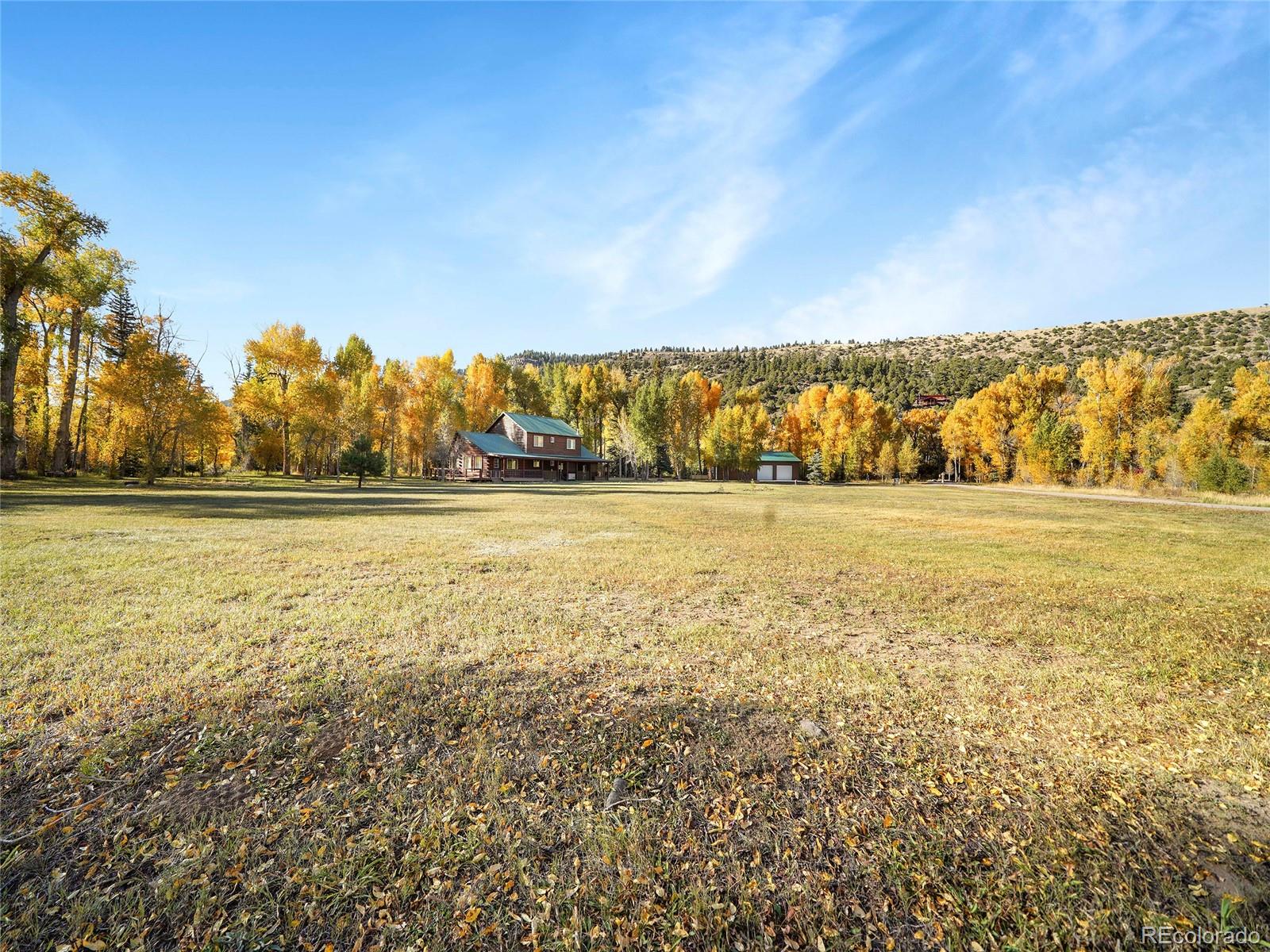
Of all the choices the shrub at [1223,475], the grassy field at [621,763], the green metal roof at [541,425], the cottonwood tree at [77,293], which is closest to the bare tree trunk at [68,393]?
the cottonwood tree at [77,293]

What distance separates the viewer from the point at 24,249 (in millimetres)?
28172

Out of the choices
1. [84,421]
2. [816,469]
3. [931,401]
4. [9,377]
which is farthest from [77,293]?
[931,401]

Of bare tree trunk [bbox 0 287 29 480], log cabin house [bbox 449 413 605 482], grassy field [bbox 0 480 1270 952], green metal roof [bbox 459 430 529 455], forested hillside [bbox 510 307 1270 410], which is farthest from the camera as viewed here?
forested hillside [bbox 510 307 1270 410]

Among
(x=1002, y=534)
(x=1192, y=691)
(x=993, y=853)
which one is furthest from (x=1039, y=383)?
(x=993, y=853)

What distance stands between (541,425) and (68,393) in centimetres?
3685

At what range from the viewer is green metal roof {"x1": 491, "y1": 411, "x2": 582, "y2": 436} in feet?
189

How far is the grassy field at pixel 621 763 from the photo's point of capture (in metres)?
2.64

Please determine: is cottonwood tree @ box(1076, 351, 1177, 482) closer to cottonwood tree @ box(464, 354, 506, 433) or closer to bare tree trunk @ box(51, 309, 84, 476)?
cottonwood tree @ box(464, 354, 506, 433)

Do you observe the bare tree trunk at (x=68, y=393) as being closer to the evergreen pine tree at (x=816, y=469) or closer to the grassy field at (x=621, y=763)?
the grassy field at (x=621, y=763)

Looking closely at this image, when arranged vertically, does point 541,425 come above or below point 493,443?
above

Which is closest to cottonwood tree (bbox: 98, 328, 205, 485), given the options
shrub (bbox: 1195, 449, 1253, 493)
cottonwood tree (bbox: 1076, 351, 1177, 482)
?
shrub (bbox: 1195, 449, 1253, 493)

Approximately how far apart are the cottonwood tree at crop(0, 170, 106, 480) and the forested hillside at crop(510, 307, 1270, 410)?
2339 inches

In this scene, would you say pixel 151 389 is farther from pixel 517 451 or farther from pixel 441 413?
pixel 517 451

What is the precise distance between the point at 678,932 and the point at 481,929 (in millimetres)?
967
